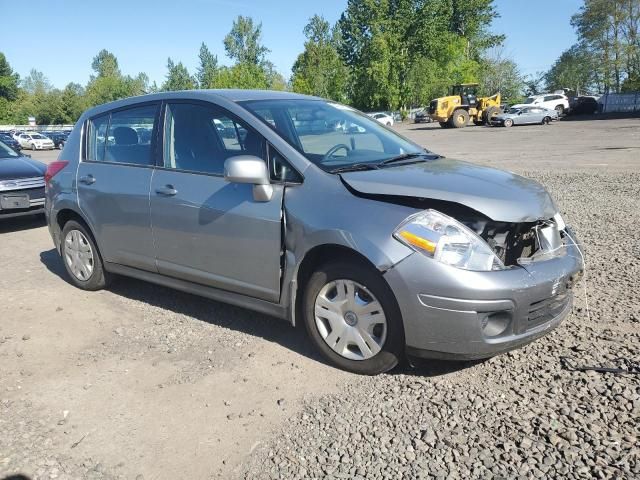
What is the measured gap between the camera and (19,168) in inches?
339

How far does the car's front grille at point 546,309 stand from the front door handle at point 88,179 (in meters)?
3.77

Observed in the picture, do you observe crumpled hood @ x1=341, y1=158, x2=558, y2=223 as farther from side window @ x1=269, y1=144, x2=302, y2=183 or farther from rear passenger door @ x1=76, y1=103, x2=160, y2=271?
rear passenger door @ x1=76, y1=103, x2=160, y2=271

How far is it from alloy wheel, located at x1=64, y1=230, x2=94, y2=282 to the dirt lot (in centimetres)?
48

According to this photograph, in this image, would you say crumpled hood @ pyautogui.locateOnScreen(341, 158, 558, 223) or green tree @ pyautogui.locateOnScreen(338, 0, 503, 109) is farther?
green tree @ pyautogui.locateOnScreen(338, 0, 503, 109)

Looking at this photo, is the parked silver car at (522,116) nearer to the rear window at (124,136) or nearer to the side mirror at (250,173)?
the rear window at (124,136)

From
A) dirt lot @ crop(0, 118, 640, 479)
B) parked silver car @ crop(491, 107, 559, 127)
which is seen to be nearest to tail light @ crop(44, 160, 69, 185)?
dirt lot @ crop(0, 118, 640, 479)

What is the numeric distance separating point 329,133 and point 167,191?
1.30m

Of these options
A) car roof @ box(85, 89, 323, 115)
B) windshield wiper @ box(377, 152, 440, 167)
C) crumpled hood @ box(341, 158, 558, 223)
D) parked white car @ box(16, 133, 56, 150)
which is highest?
parked white car @ box(16, 133, 56, 150)

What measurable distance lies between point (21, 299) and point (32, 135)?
140ft

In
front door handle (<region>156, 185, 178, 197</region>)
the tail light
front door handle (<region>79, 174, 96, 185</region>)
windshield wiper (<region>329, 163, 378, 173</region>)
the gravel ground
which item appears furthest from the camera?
the tail light

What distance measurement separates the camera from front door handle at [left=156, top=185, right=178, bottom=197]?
13.4ft

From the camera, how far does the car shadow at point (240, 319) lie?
3.43 meters

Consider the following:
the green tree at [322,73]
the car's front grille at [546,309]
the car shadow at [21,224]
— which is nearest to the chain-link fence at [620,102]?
the green tree at [322,73]

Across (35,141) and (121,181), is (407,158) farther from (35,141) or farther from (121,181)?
(35,141)
